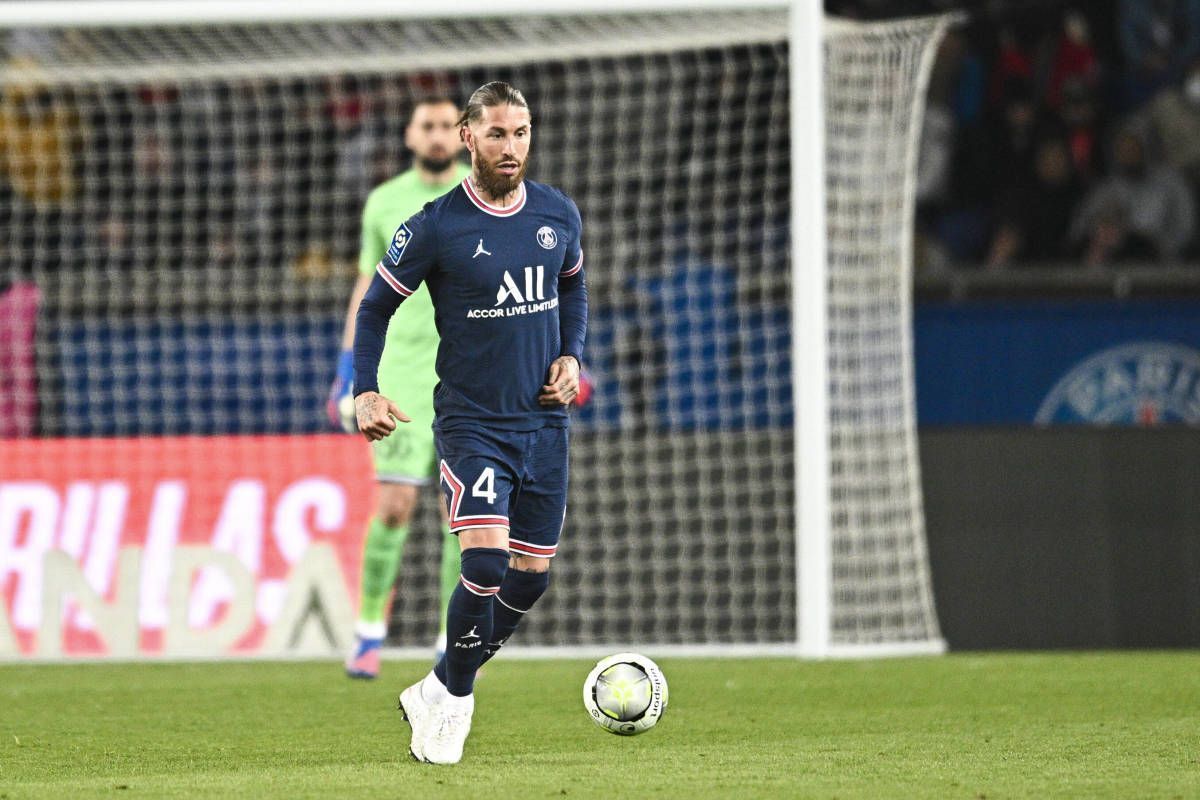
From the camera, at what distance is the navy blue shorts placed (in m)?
5.06

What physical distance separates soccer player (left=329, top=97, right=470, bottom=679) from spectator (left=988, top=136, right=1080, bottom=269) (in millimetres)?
5846

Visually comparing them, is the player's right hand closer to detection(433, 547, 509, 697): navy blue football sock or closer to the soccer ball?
detection(433, 547, 509, 697): navy blue football sock

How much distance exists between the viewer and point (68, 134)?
1100 centimetres

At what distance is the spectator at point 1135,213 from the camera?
12188 millimetres

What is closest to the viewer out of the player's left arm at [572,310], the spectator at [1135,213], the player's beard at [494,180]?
the player's beard at [494,180]

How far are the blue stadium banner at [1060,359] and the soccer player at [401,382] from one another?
11.5 feet

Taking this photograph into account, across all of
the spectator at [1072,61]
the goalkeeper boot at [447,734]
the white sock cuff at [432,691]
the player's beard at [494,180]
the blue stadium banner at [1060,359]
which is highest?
the spectator at [1072,61]

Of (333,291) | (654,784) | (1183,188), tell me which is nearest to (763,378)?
(333,291)

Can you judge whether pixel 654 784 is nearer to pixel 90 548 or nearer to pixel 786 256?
pixel 90 548

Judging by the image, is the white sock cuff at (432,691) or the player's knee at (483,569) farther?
the white sock cuff at (432,691)

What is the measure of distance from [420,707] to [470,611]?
32 cm

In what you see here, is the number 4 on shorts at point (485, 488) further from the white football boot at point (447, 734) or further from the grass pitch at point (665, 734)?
the grass pitch at point (665, 734)

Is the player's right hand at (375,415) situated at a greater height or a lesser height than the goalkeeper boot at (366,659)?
greater

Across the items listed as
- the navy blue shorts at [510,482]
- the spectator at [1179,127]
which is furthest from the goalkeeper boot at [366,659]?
the spectator at [1179,127]
